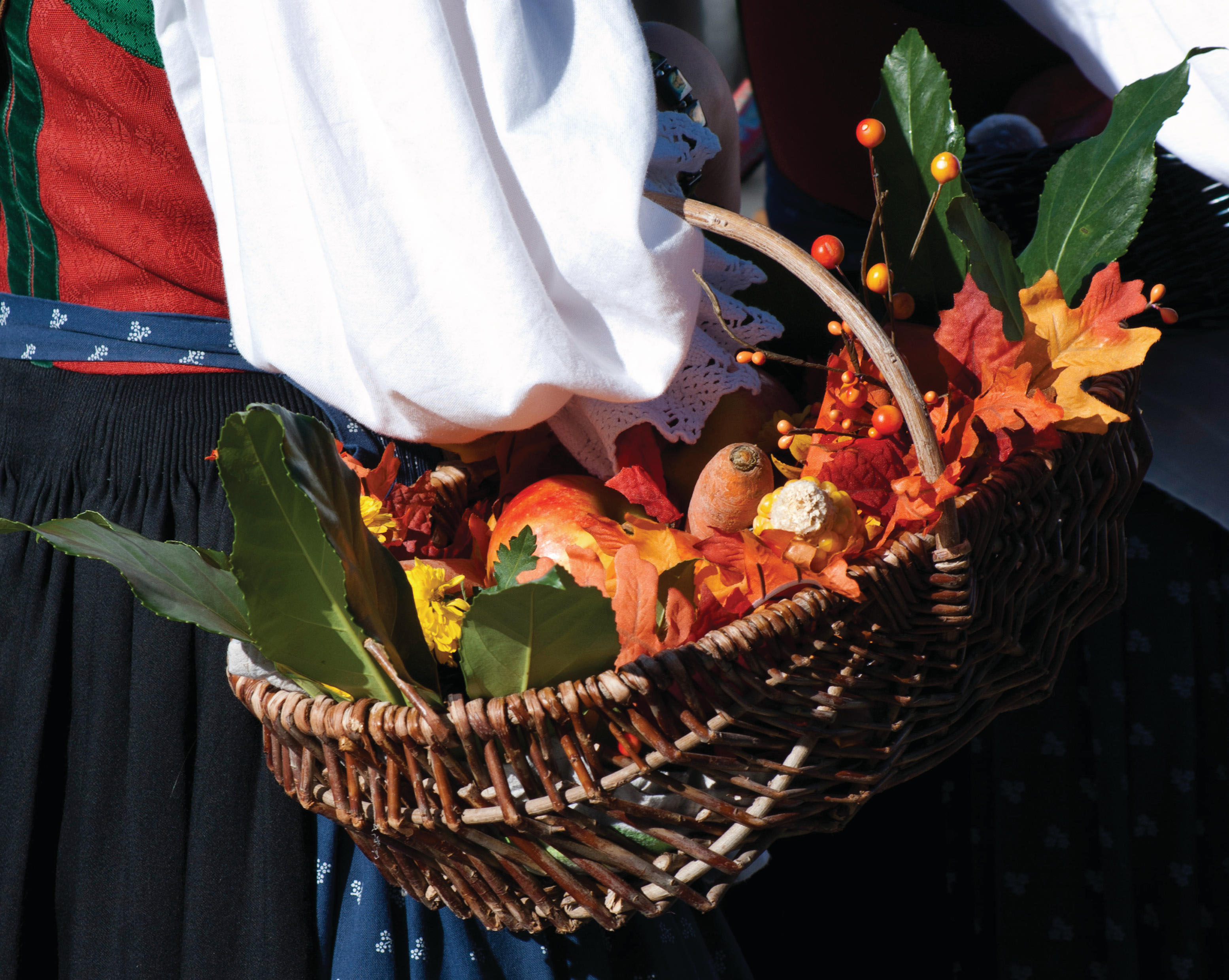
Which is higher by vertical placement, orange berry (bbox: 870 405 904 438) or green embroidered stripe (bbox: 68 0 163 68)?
orange berry (bbox: 870 405 904 438)

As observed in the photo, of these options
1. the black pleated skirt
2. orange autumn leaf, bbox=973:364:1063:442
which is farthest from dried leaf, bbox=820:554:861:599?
the black pleated skirt

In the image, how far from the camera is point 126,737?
57 centimetres

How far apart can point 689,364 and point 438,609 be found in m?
0.18

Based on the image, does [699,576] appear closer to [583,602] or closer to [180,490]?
[583,602]

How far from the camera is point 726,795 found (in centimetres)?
38

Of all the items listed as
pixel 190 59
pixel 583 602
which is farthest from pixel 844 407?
pixel 190 59

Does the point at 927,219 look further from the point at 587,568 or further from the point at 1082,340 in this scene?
the point at 587,568

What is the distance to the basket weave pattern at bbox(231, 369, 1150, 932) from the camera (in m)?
0.35

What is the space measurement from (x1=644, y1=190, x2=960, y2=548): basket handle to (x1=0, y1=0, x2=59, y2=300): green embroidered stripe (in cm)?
→ 47

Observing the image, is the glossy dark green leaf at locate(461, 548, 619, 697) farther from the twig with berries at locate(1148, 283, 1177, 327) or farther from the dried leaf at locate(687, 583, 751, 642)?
the twig with berries at locate(1148, 283, 1177, 327)

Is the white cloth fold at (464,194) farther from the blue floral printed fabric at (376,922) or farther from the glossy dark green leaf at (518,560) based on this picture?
the blue floral printed fabric at (376,922)

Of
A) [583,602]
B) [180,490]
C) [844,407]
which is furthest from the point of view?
[180,490]

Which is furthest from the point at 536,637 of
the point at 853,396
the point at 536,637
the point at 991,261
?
the point at 991,261

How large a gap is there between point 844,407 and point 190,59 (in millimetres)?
375
